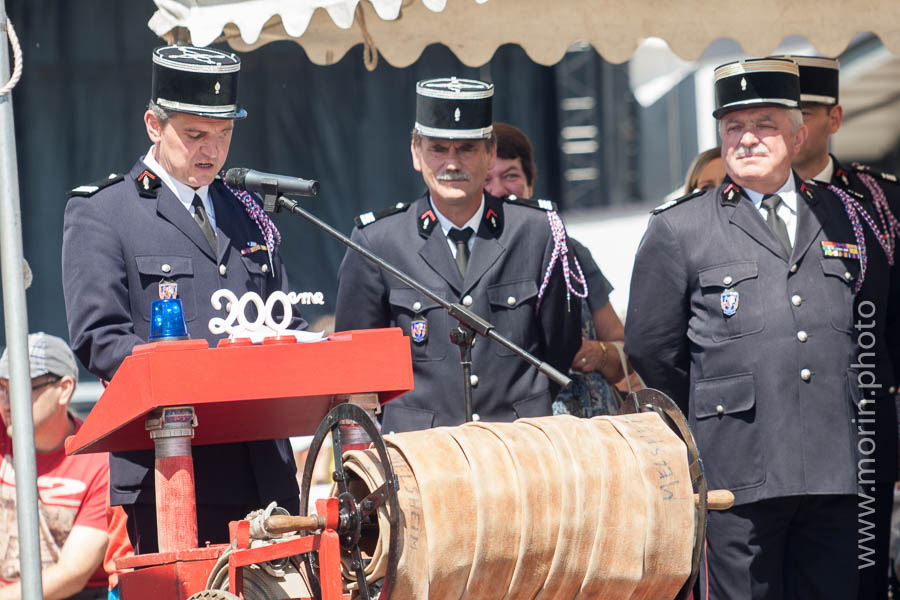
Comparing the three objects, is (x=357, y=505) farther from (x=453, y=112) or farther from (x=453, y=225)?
(x=453, y=112)

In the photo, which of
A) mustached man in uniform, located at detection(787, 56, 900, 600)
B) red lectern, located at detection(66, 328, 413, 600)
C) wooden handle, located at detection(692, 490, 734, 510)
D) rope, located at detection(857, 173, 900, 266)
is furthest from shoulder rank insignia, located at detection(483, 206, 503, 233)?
wooden handle, located at detection(692, 490, 734, 510)

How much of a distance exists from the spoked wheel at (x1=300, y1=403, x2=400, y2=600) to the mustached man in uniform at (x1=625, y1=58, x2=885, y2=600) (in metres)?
1.41

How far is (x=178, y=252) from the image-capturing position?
3.55m

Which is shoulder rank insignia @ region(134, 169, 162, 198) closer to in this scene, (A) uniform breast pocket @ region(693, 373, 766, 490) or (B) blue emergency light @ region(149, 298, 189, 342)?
(B) blue emergency light @ region(149, 298, 189, 342)

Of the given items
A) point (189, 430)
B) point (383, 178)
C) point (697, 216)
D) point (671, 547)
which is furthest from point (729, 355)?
point (383, 178)

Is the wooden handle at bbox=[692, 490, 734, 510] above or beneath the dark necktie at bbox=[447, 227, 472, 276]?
beneath

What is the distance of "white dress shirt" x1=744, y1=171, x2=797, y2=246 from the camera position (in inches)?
161

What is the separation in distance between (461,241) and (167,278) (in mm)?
1048

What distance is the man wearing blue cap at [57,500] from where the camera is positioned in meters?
4.68

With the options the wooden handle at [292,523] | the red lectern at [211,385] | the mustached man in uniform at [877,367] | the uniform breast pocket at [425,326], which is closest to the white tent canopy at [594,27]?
the mustached man in uniform at [877,367]

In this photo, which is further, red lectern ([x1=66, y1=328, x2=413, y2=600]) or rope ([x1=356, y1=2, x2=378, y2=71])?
rope ([x1=356, y1=2, x2=378, y2=71])

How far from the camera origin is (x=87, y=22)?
7.07 m

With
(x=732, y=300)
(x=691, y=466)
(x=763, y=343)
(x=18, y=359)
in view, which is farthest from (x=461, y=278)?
(x=18, y=359)

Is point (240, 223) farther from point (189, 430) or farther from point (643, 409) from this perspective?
point (643, 409)
